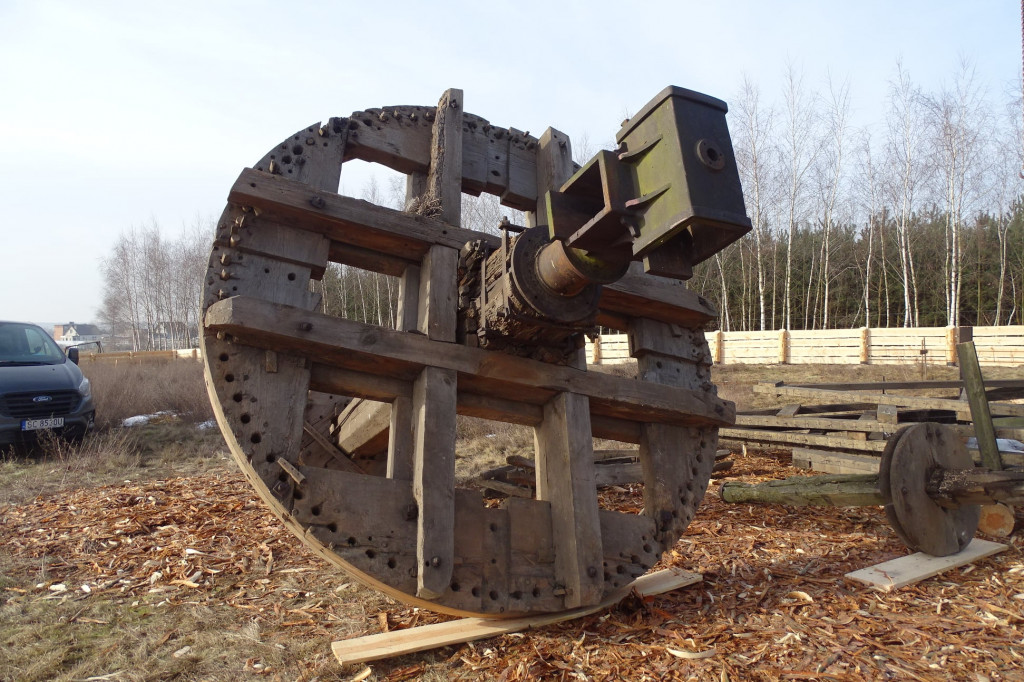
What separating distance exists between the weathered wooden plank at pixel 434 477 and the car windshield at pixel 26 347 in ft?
25.9

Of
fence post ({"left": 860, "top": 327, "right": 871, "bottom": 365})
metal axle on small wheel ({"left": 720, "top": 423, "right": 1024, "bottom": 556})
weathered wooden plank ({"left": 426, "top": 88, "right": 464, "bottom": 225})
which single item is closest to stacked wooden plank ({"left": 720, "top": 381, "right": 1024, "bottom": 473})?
metal axle on small wheel ({"left": 720, "top": 423, "right": 1024, "bottom": 556})

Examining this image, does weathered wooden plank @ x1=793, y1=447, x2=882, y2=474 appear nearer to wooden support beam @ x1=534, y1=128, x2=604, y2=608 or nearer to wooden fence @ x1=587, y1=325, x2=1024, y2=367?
wooden support beam @ x1=534, y1=128, x2=604, y2=608

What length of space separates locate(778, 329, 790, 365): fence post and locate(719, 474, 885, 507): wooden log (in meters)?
17.5

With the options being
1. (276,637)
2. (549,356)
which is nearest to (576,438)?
(549,356)

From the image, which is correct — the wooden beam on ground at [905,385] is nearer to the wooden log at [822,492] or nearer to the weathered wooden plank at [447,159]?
the wooden log at [822,492]

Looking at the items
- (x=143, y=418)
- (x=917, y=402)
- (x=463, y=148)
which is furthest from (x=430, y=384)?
(x=143, y=418)

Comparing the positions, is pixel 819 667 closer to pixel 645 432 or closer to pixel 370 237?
pixel 645 432

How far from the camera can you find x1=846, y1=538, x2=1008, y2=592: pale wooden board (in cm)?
338

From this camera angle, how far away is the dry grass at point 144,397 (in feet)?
33.2

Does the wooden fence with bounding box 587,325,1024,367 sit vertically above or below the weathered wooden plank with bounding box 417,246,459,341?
above

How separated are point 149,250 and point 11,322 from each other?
40913 millimetres

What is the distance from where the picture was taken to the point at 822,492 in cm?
397

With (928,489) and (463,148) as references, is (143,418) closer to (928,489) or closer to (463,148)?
(463,148)

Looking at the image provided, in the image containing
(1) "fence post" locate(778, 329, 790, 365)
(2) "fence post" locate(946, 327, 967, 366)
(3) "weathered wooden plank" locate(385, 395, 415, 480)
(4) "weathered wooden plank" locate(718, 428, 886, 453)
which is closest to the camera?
(3) "weathered wooden plank" locate(385, 395, 415, 480)
